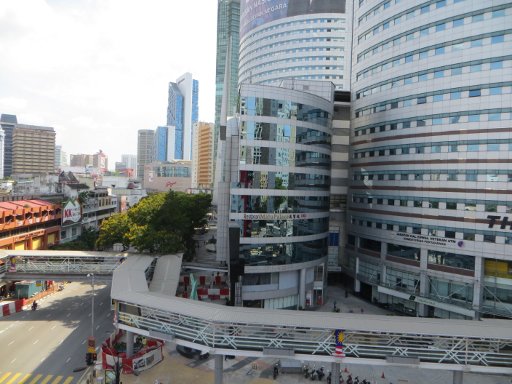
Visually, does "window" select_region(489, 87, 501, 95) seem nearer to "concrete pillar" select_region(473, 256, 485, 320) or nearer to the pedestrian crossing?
"concrete pillar" select_region(473, 256, 485, 320)

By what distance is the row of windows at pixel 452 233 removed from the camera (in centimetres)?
4466

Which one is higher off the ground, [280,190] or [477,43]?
[477,43]

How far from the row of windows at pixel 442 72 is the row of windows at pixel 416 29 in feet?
16.7

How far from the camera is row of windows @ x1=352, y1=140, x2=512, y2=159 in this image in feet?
148

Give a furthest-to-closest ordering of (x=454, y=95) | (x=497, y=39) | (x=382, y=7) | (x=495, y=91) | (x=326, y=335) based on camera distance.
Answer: (x=382, y=7) → (x=454, y=95) → (x=495, y=91) → (x=497, y=39) → (x=326, y=335)

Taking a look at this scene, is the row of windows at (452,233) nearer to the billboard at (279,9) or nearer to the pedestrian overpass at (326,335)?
the pedestrian overpass at (326,335)

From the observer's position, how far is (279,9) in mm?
123250

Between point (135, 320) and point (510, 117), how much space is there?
4612cm

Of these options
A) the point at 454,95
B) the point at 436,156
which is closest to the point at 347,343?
the point at 436,156

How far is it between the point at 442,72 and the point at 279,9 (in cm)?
8708

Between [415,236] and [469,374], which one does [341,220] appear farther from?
[469,374]

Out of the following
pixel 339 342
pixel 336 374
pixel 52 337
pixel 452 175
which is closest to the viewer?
pixel 339 342

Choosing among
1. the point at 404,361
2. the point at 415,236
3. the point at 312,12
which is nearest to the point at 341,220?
the point at 415,236

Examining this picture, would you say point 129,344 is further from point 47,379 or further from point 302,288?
point 302,288
